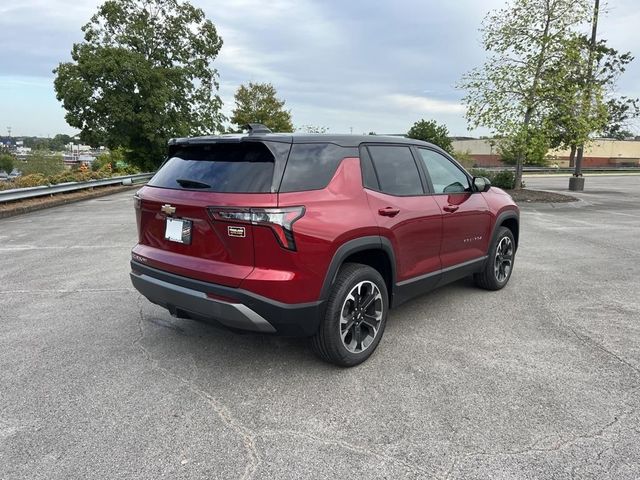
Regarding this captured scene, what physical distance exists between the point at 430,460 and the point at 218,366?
1.73 m

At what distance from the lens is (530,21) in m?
15.0

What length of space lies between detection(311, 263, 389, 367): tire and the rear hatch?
71cm

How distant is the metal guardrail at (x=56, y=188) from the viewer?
40.5 feet

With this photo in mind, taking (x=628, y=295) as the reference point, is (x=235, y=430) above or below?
below

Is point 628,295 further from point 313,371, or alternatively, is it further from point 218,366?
point 218,366

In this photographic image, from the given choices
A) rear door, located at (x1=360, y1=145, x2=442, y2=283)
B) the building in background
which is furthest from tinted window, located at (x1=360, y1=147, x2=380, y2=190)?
the building in background

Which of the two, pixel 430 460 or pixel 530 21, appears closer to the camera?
pixel 430 460

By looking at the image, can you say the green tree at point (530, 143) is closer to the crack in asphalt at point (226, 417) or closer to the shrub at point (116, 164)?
the crack in asphalt at point (226, 417)

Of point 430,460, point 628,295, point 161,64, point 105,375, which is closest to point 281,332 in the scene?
point 430,460

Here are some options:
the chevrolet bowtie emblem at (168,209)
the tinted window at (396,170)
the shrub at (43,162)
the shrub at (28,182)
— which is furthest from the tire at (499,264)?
the shrub at (43,162)

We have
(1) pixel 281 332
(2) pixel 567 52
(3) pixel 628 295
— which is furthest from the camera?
(2) pixel 567 52

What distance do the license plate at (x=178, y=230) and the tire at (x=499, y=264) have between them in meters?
3.41

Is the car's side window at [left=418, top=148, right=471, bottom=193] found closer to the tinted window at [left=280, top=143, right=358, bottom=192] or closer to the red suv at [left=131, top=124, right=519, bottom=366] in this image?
the red suv at [left=131, top=124, right=519, bottom=366]

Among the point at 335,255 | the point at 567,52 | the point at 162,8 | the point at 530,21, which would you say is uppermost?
the point at 162,8
